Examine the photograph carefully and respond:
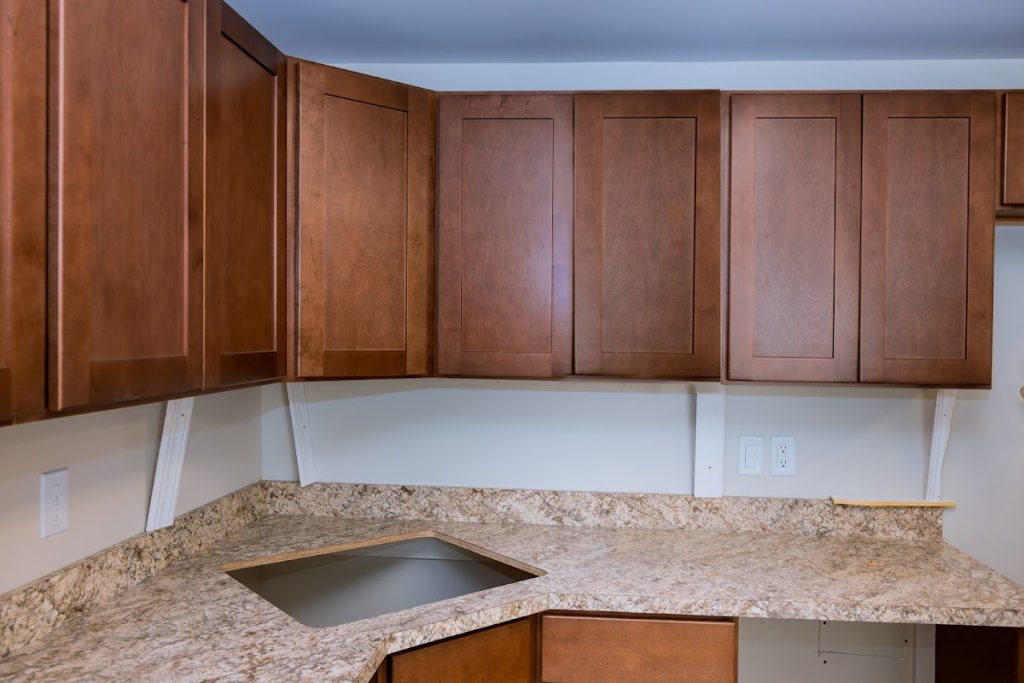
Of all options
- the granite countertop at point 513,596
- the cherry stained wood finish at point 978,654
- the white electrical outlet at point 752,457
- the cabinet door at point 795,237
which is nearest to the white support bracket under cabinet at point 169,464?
the granite countertop at point 513,596


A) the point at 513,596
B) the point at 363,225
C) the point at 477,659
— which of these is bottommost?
the point at 477,659

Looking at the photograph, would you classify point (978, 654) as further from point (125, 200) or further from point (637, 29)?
point (125, 200)

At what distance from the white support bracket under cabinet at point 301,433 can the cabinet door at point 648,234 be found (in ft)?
3.19

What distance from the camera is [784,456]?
2.11m

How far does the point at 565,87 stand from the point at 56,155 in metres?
1.57

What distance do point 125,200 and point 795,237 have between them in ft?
5.05

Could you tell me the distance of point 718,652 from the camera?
62.0 inches

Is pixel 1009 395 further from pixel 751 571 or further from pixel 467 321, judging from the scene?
pixel 467 321

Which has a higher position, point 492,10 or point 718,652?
point 492,10

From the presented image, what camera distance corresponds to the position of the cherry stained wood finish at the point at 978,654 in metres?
1.55

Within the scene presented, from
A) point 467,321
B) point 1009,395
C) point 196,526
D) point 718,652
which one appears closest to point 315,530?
point 196,526

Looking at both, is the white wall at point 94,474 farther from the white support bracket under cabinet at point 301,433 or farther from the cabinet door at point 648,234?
the cabinet door at point 648,234

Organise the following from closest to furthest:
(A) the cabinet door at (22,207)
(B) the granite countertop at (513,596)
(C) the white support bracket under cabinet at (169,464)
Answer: (A) the cabinet door at (22,207) → (B) the granite countertop at (513,596) → (C) the white support bracket under cabinet at (169,464)

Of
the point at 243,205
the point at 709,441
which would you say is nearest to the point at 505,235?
the point at 243,205
